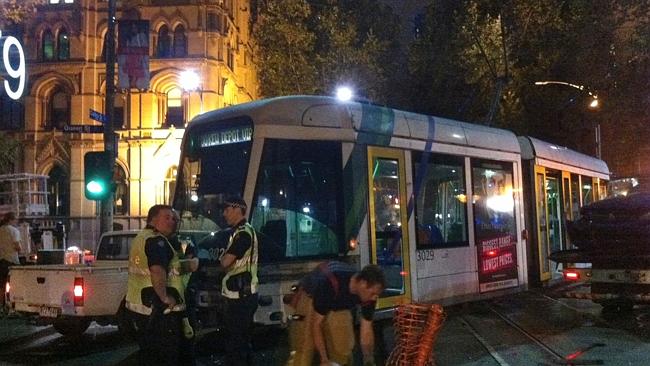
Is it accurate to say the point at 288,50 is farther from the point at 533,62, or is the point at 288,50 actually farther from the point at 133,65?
the point at 133,65

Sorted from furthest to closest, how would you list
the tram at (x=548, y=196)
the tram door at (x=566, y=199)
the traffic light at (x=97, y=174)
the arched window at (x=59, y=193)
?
the arched window at (x=59, y=193), the tram door at (x=566, y=199), the tram at (x=548, y=196), the traffic light at (x=97, y=174)

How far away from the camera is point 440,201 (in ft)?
35.5

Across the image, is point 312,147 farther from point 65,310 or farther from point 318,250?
point 65,310

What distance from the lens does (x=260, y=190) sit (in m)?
8.46

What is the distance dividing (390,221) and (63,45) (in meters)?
28.9

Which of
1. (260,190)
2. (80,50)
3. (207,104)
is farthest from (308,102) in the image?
(80,50)

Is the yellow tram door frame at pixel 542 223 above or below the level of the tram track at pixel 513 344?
above

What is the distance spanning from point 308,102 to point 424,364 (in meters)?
4.74

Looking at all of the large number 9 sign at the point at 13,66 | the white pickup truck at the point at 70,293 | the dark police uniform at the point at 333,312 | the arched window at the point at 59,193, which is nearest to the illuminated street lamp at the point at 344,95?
the white pickup truck at the point at 70,293

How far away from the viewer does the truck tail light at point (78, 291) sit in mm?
9219

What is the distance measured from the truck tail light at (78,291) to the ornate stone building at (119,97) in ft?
78.3

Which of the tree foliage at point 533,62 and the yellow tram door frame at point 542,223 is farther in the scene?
the tree foliage at point 533,62

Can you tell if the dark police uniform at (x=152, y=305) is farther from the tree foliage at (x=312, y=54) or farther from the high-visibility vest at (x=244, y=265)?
the tree foliage at (x=312, y=54)

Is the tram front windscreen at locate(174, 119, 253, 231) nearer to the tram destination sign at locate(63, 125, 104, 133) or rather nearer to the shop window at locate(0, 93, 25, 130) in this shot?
the tram destination sign at locate(63, 125, 104, 133)
